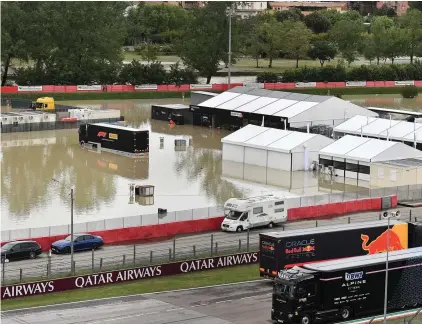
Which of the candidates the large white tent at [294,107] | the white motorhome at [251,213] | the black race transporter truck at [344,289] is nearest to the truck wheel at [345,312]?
the black race transporter truck at [344,289]

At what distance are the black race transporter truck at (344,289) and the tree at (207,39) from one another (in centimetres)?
7144

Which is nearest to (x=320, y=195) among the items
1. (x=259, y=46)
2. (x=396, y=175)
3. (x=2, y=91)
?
(x=396, y=175)

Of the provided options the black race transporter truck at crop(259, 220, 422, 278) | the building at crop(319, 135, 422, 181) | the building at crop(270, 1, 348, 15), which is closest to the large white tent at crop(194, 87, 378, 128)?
the building at crop(319, 135, 422, 181)

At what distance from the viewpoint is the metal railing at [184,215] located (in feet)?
146

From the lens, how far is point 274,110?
247 ft

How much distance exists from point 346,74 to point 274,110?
37864 millimetres

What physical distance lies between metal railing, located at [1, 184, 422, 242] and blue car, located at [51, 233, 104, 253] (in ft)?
4.35

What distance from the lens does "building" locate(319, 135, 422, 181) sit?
6091 cm

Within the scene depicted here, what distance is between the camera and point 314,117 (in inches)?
2889

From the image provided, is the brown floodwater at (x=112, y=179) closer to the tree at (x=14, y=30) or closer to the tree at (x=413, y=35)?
the tree at (x=14, y=30)

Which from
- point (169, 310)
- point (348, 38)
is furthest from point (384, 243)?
point (348, 38)

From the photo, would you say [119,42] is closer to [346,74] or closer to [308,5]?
[346,74]

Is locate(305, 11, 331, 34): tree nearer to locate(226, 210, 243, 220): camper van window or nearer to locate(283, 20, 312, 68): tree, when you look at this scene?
locate(283, 20, 312, 68): tree

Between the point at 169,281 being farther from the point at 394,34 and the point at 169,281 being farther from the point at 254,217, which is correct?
the point at 394,34
